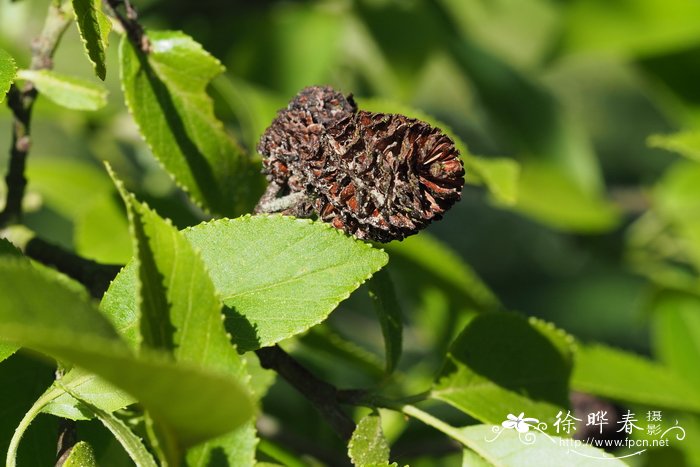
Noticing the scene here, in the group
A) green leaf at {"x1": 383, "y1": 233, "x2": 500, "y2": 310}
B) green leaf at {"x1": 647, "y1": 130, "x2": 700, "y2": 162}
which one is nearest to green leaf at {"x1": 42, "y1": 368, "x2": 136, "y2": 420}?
green leaf at {"x1": 383, "y1": 233, "x2": 500, "y2": 310}

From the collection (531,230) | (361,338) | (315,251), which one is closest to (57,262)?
(315,251)

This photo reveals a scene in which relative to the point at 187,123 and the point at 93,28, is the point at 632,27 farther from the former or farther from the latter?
the point at 93,28

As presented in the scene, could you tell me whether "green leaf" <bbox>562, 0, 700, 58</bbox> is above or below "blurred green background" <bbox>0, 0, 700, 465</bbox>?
above

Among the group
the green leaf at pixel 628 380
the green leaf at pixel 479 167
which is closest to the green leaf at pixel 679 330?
the green leaf at pixel 628 380

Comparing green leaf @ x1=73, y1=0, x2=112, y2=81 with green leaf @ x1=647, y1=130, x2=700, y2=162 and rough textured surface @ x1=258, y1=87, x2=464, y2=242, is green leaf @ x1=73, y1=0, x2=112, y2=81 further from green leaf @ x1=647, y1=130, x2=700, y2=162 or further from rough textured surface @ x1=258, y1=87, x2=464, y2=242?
green leaf @ x1=647, y1=130, x2=700, y2=162

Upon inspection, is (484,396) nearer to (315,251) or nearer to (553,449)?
(553,449)

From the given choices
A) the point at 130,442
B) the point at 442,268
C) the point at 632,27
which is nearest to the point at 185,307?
the point at 130,442
